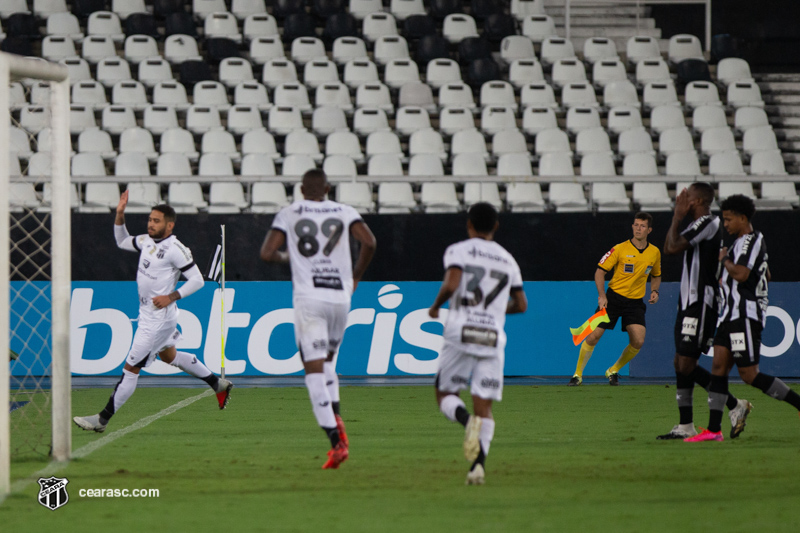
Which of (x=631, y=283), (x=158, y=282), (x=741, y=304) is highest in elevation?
(x=741, y=304)

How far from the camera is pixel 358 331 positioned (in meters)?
14.1

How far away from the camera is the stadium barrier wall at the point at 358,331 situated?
13.9m

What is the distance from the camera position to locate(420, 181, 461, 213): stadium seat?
15.7 metres

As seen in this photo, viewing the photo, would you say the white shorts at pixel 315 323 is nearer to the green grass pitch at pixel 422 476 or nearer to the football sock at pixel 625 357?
the green grass pitch at pixel 422 476

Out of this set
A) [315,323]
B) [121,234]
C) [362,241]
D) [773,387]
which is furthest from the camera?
[121,234]

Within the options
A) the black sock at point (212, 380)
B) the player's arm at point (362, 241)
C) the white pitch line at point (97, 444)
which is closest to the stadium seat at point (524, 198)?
the white pitch line at point (97, 444)

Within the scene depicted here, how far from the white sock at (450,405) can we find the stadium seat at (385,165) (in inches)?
422

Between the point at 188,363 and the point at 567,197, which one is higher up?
the point at 567,197

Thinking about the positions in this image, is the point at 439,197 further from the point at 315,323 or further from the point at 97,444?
the point at 315,323

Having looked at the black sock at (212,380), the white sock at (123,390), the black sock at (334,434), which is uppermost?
the black sock at (334,434)

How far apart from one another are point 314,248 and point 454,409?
1557 millimetres

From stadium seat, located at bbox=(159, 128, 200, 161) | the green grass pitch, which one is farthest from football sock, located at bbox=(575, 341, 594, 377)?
stadium seat, located at bbox=(159, 128, 200, 161)

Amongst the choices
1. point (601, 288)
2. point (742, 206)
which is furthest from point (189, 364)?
point (601, 288)

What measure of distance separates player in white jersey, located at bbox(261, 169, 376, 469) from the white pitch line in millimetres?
1901
